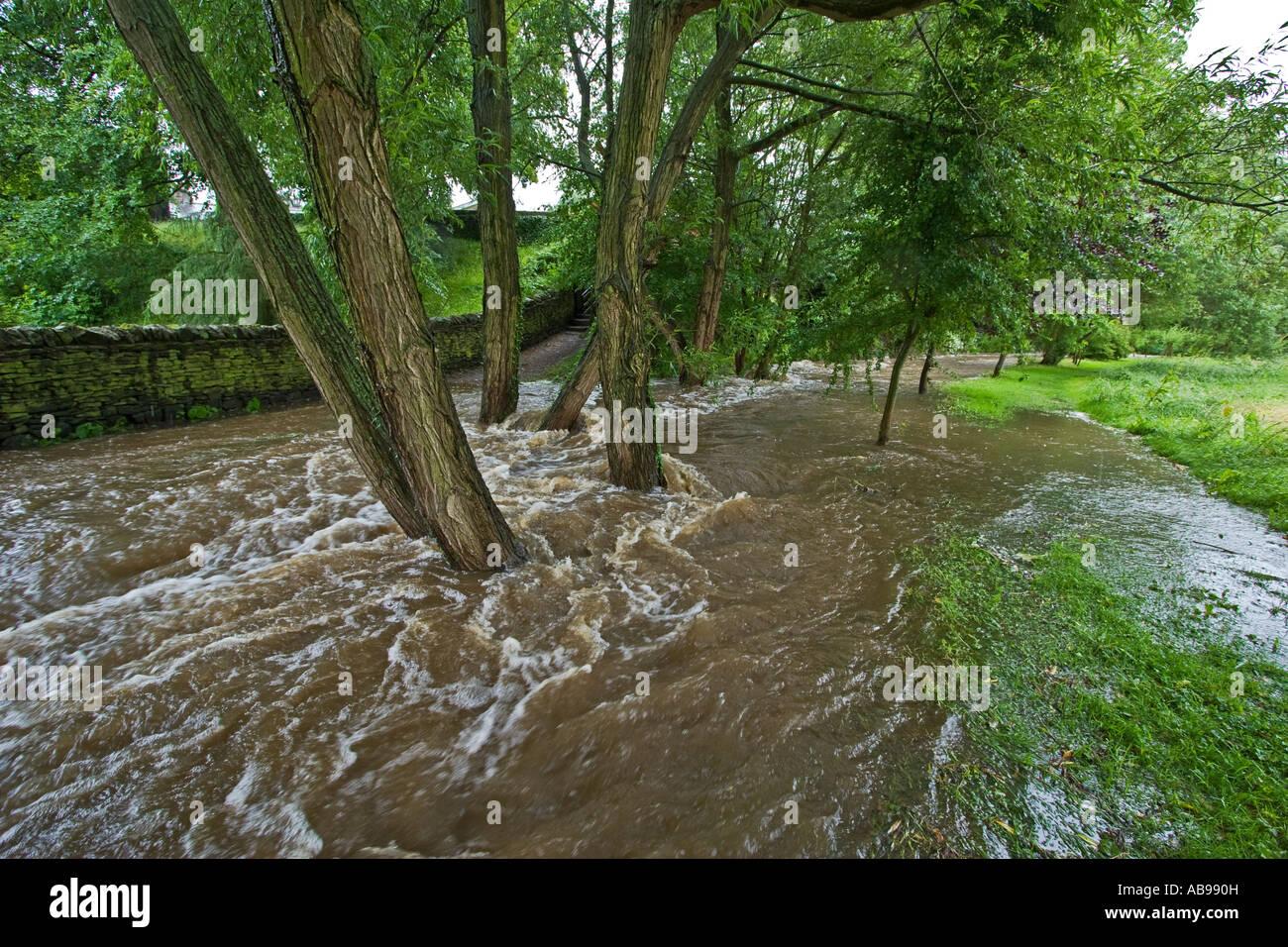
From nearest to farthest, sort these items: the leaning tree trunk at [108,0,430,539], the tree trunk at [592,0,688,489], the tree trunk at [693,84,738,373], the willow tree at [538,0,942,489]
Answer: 1. the leaning tree trunk at [108,0,430,539]
2. the willow tree at [538,0,942,489]
3. the tree trunk at [592,0,688,489]
4. the tree trunk at [693,84,738,373]

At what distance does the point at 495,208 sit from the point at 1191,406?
13.5 m

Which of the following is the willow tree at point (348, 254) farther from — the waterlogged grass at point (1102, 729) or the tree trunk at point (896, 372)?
the tree trunk at point (896, 372)

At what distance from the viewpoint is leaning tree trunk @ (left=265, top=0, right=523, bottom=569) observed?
9.82 feet

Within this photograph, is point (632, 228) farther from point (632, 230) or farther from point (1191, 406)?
point (1191, 406)

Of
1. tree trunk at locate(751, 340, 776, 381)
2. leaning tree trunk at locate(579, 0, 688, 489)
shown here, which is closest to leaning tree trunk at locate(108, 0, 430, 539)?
leaning tree trunk at locate(579, 0, 688, 489)

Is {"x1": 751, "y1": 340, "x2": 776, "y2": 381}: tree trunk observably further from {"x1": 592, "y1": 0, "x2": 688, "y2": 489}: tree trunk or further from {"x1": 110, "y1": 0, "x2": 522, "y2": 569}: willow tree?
{"x1": 110, "y1": 0, "x2": 522, "y2": 569}: willow tree

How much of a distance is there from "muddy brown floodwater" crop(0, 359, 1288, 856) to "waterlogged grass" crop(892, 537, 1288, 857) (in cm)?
27

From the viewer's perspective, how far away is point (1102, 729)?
2986mm

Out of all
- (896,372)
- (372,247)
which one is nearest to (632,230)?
(372,247)

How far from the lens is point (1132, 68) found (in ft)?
18.6

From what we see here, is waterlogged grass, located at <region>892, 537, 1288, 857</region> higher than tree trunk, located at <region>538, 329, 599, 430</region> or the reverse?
the reverse
